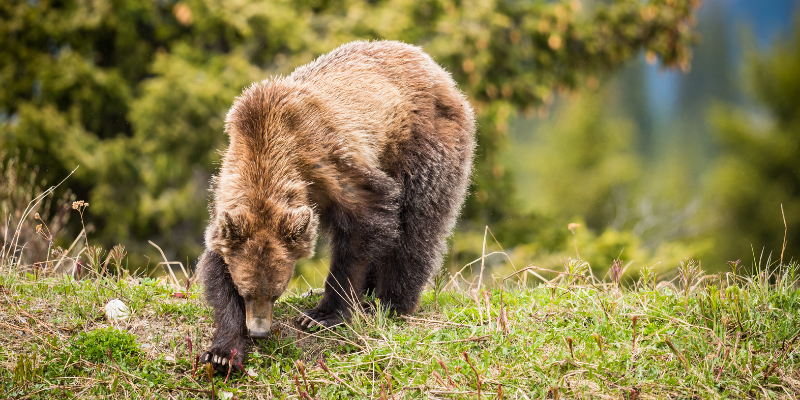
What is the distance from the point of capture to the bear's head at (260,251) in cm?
425

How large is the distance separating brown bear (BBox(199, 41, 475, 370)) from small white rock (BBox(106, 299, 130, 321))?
683mm

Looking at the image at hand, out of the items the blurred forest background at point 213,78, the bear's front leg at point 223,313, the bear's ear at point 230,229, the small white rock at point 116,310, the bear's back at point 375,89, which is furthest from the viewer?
the blurred forest background at point 213,78

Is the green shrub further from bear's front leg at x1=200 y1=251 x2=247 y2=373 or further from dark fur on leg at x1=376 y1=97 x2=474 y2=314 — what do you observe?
dark fur on leg at x1=376 y1=97 x2=474 y2=314

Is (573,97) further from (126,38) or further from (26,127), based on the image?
(26,127)

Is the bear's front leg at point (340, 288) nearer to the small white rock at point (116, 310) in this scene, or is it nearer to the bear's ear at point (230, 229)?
the bear's ear at point (230, 229)

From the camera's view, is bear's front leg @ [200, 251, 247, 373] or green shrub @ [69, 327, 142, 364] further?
bear's front leg @ [200, 251, 247, 373]

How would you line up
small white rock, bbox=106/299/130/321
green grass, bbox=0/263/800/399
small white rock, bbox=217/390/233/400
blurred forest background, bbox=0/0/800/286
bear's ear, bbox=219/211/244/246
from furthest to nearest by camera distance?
1. blurred forest background, bbox=0/0/800/286
2. small white rock, bbox=106/299/130/321
3. bear's ear, bbox=219/211/244/246
4. small white rock, bbox=217/390/233/400
5. green grass, bbox=0/263/800/399

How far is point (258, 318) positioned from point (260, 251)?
43 centimetres

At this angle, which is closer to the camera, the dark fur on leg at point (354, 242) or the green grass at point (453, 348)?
the green grass at point (453, 348)

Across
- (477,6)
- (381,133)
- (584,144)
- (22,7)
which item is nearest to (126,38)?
(22,7)

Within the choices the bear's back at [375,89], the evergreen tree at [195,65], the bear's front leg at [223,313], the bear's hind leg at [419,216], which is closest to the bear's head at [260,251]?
the bear's front leg at [223,313]

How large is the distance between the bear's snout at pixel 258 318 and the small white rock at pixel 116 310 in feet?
3.79

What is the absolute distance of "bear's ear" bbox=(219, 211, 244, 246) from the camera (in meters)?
4.23

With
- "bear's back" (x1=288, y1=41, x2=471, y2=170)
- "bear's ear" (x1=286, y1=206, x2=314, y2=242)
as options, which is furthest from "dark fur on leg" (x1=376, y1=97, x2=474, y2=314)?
"bear's ear" (x1=286, y1=206, x2=314, y2=242)
